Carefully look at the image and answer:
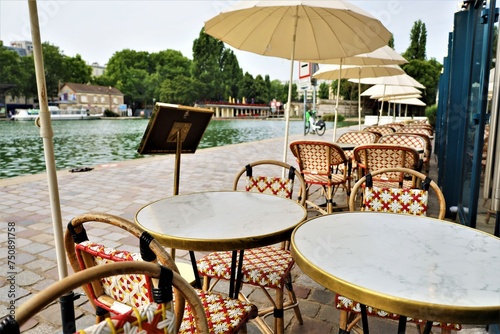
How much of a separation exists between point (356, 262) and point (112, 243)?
2.66 m

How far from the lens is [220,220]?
5.60ft

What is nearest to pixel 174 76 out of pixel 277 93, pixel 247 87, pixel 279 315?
pixel 247 87

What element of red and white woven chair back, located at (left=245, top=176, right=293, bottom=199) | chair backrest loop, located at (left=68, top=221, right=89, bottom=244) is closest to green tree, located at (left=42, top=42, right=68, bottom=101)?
red and white woven chair back, located at (left=245, top=176, right=293, bottom=199)

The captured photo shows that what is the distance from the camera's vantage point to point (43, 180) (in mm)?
6148

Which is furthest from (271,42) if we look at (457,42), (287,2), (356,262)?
(356,262)

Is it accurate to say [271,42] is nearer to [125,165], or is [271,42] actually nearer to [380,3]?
[380,3]

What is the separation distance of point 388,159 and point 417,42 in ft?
141

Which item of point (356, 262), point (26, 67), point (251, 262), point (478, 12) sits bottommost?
point (251, 262)

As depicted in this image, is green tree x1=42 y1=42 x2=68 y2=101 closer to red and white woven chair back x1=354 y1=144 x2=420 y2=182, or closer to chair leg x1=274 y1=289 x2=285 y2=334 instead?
→ red and white woven chair back x1=354 y1=144 x2=420 y2=182

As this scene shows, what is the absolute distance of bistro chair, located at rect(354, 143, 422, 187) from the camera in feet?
11.7

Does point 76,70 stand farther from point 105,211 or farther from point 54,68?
point 105,211

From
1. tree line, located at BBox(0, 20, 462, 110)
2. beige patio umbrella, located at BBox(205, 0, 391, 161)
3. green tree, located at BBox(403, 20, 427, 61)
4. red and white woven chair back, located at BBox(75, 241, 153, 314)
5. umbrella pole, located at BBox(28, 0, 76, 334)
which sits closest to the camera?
red and white woven chair back, located at BBox(75, 241, 153, 314)

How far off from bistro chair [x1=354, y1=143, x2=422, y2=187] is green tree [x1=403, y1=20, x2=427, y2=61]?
1636 inches

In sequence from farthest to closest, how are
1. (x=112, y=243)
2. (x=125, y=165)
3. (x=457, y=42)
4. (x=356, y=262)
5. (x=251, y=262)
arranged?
1. (x=125, y=165)
2. (x=457, y=42)
3. (x=112, y=243)
4. (x=251, y=262)
5. (x=356, y=262)
